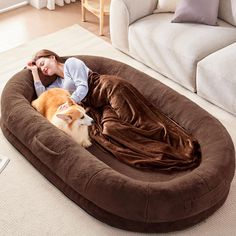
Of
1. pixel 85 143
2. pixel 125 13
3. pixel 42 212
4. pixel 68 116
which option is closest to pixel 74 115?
pixel 68 116

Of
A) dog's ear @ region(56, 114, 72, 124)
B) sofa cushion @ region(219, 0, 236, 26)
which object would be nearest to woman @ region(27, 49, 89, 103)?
dog's ear @ region(56, 114, 72, 124)

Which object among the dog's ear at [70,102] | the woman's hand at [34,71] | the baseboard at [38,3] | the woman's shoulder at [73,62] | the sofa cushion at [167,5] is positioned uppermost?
the sofa cushion at [167,5]

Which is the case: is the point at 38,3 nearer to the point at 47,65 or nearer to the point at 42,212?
the point at 47,65

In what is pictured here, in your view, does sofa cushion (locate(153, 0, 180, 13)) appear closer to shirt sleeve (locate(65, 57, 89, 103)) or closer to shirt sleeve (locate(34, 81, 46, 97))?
shirt sleeve (locate(65, 57, 89, 103))

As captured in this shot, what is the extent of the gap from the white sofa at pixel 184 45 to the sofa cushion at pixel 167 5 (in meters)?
0.04

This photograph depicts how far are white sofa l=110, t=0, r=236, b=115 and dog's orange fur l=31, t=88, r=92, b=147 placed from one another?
0.92 m

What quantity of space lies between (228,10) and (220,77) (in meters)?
0.74

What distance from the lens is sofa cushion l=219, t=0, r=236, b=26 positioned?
3744 mm

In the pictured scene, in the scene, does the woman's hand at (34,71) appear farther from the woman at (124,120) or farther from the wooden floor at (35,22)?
the wooden floor at (35,22)

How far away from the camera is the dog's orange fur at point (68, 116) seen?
2951 mm

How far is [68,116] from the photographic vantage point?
293 centimetres

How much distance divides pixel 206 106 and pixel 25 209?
1502 mm

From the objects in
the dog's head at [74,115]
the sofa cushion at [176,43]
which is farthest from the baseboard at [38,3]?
the dog's head at [74,115]

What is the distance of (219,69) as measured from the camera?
3.33 m
